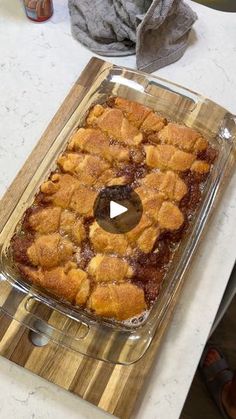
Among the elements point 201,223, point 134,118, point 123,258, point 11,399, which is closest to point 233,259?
point 201,223

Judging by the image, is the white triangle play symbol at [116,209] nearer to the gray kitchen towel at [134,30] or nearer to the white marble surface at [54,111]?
the white marble surface at [54,111]

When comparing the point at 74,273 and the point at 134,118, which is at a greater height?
the point at 134,118

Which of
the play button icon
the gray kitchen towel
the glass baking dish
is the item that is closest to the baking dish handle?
the glass baking dish

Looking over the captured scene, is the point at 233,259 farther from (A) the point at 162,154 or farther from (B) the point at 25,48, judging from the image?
(B) the point at 25,48

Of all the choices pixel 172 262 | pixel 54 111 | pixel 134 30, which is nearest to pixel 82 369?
pixel 172 262

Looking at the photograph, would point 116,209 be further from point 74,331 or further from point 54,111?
point 54,111

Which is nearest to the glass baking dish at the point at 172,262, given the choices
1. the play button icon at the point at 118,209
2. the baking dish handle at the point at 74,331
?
the baking dish handle at the point at 74,331
